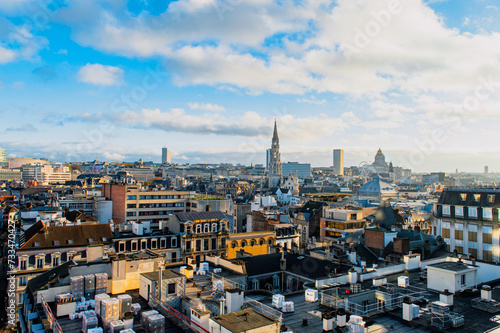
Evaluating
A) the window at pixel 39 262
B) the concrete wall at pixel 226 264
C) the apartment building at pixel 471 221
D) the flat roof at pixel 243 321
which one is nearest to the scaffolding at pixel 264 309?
the flat roof at pixel 243 321

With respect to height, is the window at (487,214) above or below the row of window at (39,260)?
above

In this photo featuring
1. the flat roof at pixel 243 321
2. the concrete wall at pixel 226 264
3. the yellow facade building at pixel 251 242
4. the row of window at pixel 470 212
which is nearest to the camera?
the flat roof at pixel 243 321

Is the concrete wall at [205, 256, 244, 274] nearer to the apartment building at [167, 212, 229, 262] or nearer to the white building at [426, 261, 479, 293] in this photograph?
the white building at [426, 261, 479, 293]

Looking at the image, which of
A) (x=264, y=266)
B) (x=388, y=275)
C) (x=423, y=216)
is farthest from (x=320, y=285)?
(x=423, y=216)

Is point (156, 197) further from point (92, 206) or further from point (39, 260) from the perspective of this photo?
point (39, 260)

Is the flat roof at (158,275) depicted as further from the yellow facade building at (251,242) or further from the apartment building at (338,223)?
the apartment building at (338,223)

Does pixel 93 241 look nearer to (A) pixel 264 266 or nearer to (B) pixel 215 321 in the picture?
(A) pixel 264 266
